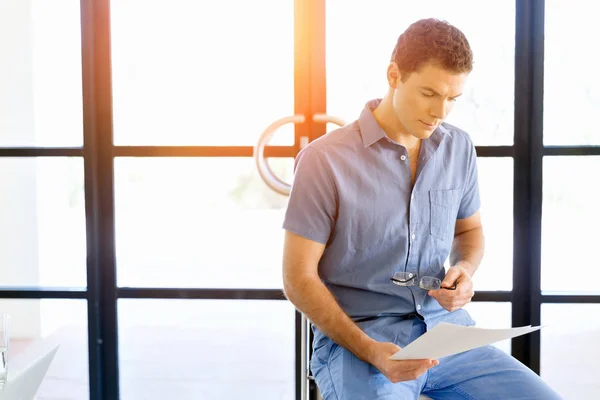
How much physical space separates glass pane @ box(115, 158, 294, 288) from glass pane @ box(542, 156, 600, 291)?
36.1 inches

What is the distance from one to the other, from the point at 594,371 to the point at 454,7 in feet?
4.48

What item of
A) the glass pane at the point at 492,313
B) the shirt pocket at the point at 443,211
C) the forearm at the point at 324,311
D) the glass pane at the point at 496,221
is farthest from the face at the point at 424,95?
the glass pane at the point at 492,313

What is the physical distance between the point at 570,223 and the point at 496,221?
25 centimetres

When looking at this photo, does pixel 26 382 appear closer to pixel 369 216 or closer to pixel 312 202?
pixel 312 202

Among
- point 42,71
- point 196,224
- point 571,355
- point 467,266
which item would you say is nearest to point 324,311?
point 467,266

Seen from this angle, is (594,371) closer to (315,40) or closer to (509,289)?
(509,289)

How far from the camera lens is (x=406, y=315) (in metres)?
1.71

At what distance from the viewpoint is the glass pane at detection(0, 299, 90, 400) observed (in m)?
2.50

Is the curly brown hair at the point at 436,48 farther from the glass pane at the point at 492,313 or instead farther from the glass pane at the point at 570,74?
the glass pane at the point at 492,313

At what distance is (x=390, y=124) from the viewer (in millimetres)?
1732

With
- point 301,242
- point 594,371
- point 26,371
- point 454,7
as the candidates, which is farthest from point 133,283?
point 594,371

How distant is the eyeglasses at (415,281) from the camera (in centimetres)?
167

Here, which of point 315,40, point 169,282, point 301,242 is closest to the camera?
point 301,242

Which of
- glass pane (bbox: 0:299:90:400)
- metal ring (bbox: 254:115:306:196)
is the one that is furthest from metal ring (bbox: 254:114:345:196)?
glass pane (bbox: 0:299:90:400)
